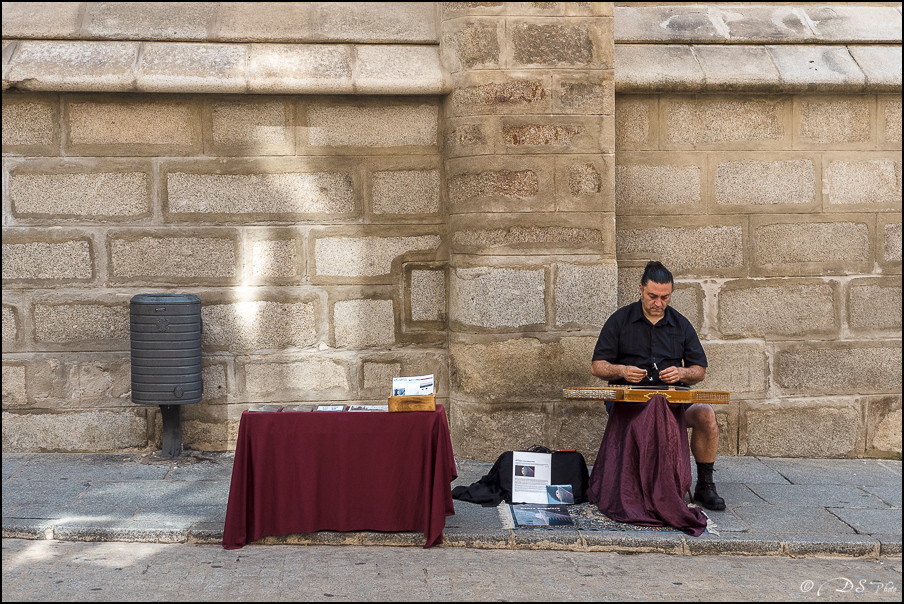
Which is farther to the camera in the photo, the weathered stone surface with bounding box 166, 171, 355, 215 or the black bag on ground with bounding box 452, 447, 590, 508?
the weathered stone surface with bounding box 166, 171, 355, 215

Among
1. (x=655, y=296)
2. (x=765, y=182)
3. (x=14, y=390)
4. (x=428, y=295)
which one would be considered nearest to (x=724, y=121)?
(x=765, y=182)

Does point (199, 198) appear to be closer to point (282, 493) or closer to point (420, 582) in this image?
point (282, 493)

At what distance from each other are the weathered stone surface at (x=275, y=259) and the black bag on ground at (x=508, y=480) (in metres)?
2.07

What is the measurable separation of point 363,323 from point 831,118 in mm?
3798

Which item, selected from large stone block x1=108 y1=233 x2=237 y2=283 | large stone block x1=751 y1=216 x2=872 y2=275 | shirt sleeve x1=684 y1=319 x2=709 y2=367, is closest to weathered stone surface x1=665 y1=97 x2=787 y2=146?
large stone block x1=751 y1=216 x2=872 y2=275

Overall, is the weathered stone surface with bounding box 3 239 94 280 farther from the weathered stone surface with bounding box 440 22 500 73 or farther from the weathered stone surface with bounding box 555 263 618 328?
the weathered stone surface with bounding box 555 263 618 328

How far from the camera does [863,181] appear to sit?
687cm

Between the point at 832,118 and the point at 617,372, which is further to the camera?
the point at 832,118

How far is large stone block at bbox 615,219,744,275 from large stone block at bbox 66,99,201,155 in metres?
3.23

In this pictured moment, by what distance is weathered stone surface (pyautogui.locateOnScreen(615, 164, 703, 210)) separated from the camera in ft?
22.2

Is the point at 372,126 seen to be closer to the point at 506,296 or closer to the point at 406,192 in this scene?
the point at 406,192

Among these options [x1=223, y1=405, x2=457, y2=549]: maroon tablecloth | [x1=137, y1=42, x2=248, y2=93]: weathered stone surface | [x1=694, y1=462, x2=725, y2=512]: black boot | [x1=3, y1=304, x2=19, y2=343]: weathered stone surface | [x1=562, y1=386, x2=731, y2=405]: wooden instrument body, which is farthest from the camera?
[x1=3, y1=304, x2=19, y2=343]: weathered stone surface

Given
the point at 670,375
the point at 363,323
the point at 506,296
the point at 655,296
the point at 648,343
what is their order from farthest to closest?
the point at 363,323 < the point at 506,296 < the point at 648,343 < the point at 655,296 < the point at 670,375

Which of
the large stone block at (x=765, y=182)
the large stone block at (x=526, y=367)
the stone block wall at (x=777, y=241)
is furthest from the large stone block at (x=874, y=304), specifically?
the large stone block at (x=526, y=367)
